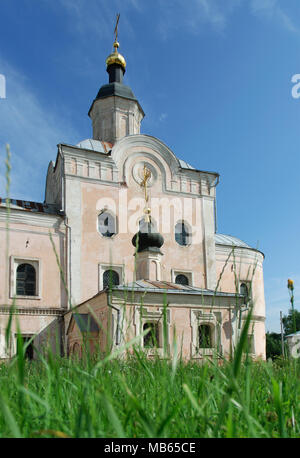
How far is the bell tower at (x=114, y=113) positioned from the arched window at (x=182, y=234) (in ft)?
19.1

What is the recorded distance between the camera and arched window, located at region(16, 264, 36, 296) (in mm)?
17391

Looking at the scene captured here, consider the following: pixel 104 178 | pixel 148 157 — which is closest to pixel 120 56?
pixel 148 157

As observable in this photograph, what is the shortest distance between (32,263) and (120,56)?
1473cm

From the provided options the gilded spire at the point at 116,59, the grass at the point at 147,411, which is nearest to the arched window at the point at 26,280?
the gilded spire at the point at 116,59

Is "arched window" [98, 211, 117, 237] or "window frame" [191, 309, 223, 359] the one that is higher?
"arched window" [98, 211, 117, 237]

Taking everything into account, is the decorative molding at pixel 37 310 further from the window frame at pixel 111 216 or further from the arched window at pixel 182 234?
the arched window at pixel 182 234

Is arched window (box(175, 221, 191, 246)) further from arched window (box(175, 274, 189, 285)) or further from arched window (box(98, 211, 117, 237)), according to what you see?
arched window (box(98, 211, 117, 237))

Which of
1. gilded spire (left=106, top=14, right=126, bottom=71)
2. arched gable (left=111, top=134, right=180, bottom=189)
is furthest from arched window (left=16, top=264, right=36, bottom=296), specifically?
gilded spire (left=106, top=14, right=126, bottom=71)

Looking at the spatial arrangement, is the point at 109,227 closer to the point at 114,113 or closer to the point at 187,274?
the point at 187,274

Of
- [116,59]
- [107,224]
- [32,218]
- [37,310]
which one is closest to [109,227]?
[107,224]

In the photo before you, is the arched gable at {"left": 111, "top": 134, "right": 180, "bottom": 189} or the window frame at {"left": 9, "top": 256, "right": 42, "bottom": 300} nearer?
the window frame at {"left": 9, "top": 256, "right": 42, "bottom": 300}

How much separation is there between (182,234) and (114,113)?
7.80 m

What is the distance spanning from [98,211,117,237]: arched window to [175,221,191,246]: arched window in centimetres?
335
